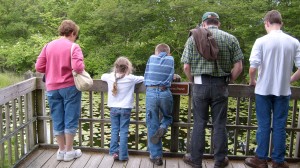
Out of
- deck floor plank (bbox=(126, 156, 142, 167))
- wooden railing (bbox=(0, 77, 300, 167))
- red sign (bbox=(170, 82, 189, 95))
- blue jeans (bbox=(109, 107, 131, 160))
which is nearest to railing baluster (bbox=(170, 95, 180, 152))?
wooden railing (bbox=(0, 77, 300, 167))

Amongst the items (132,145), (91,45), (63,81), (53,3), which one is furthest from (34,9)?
(63,81)

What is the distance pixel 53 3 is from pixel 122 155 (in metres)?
17.0

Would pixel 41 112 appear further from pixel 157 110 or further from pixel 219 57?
pixel 219 57

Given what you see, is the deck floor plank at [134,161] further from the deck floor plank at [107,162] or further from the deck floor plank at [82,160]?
the deck floor plank at [82,160]

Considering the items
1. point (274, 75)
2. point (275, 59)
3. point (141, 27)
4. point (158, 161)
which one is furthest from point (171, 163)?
point (141, 27)

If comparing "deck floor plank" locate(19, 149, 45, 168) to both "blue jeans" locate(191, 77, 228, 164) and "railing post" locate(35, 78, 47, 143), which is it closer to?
"railing post" locate(35, 78, 47, 143)

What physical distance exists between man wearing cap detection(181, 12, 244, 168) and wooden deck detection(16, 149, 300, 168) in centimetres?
39

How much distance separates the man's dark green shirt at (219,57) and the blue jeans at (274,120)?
0.48 meters

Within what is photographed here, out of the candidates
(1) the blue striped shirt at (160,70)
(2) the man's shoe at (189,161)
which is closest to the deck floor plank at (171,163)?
(2) the man's shoe at (189,161)

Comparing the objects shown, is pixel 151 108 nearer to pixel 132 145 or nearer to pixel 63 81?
pixel 63 81

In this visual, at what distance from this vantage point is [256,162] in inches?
126

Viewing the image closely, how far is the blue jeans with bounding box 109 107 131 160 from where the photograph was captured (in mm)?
3270

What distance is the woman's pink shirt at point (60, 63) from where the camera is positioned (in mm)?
2994

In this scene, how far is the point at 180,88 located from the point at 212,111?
47 centimetres
